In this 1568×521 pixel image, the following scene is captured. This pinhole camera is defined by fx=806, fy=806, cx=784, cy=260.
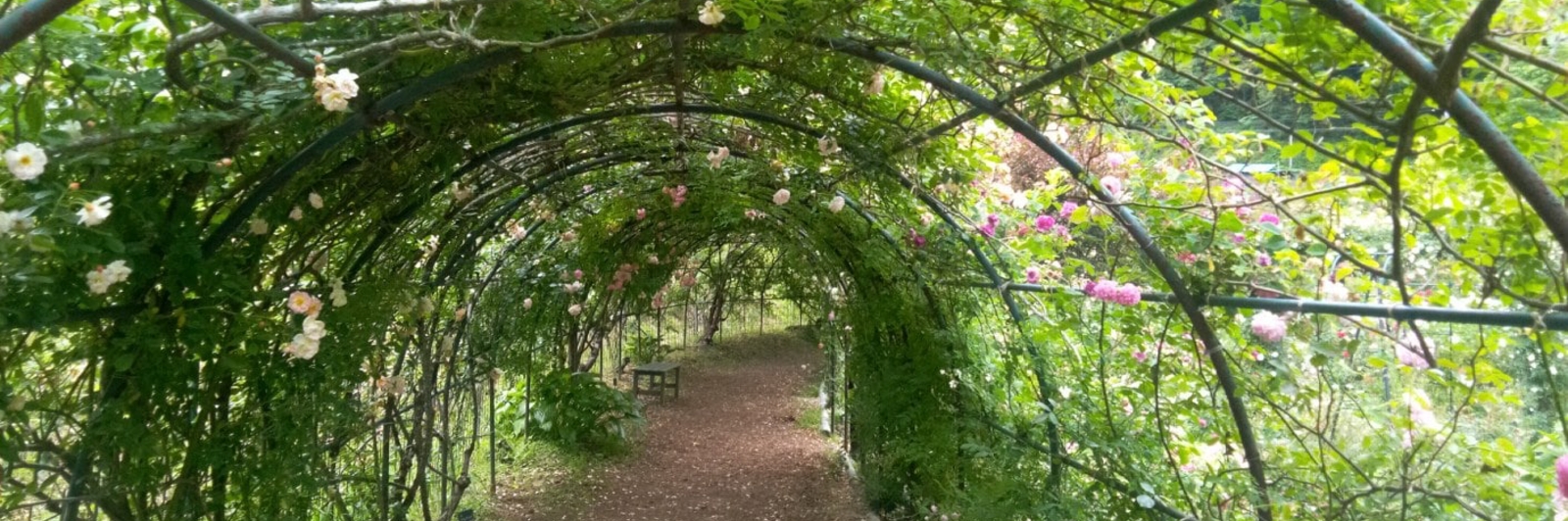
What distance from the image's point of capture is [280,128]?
1610 mm

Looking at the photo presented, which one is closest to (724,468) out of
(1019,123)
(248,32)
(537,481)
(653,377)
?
(537,481)

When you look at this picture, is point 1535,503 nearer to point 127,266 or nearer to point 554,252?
point 127,266

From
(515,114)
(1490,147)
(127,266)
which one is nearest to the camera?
(1490,147)

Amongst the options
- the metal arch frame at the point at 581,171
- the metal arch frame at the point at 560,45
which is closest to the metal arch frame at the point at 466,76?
the metal arch frame at the point at 560,45

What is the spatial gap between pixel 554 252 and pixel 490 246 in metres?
0.41

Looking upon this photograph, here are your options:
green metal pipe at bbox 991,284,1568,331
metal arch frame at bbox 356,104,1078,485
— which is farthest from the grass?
green metal pipe at bbox 991,284,1568,331

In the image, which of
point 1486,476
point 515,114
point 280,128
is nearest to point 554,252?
point 515,114

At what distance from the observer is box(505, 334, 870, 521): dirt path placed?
5.24 m

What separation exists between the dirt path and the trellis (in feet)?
8.54

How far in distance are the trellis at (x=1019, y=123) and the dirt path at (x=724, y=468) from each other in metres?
2.60

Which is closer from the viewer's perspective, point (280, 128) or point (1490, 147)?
point (1490, 147)

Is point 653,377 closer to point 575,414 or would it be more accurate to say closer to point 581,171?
point 575,414

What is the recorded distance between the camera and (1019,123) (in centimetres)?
183

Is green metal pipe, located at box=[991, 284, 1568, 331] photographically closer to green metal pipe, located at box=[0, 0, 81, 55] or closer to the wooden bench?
green metal pipe, located at box=[0, 0, 81, 55]
